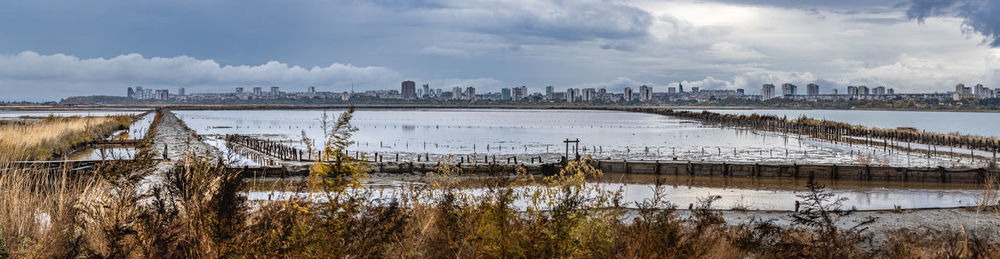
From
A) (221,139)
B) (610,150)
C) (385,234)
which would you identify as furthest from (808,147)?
(385,234)

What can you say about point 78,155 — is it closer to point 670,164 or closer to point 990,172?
point 670,164

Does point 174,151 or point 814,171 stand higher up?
point 174,151

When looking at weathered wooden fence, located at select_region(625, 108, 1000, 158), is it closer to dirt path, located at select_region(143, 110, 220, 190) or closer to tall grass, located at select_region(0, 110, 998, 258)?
tall grass, located at select_region(0, 110, 998, 258)

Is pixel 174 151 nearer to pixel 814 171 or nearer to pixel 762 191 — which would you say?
pixel 762 191

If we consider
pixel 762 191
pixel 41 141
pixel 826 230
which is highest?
pixel 41 141

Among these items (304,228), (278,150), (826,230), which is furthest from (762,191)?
(278,150)

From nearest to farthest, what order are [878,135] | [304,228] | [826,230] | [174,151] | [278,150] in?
[304,228] < [826,230] < [174,151] < [278,150] < [878,135]

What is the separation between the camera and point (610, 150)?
180 ft

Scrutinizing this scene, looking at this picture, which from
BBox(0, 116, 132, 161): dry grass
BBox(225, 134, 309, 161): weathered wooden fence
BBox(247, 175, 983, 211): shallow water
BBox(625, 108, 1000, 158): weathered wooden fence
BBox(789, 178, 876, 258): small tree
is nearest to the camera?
BBox(789, 178, 876, 258): small tree

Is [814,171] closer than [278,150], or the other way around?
[814,171]

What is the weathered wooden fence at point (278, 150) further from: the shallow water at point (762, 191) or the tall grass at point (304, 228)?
the tall grass at point (304, 228)

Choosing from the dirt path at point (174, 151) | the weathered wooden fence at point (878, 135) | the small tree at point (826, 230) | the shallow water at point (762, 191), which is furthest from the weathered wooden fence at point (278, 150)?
the weathered wooden fence at point (878, 135)

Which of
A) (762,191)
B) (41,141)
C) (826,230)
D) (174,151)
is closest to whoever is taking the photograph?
(826,230)

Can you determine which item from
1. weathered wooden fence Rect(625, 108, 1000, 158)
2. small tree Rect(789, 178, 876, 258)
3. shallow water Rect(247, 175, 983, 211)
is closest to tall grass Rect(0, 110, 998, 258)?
small tree Rect(789, 178, 876, 258)
